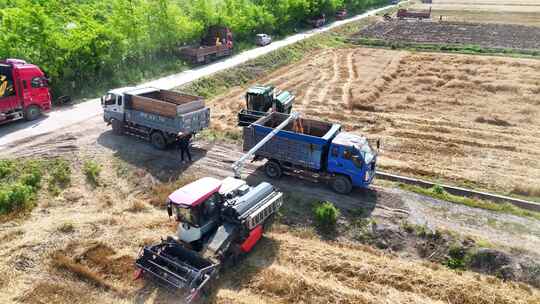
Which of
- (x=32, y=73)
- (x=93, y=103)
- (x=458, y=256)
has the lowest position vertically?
(x=458, y=256)

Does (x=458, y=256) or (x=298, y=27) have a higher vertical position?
(x=298, y=27)

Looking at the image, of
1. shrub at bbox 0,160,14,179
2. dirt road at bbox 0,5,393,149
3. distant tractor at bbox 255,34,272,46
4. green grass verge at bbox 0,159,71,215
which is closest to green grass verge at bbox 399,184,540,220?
green grass verge at bbox 0,159,71,215

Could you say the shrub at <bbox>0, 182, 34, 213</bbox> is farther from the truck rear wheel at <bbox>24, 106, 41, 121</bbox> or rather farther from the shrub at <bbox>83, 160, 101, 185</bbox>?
the truck rear wheel at <bbox>24, 106, 41, 121</bbox>

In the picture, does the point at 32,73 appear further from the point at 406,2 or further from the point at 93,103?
the point at 406,2

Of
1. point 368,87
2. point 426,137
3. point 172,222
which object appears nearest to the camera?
point 172,222

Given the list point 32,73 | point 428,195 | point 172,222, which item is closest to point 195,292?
point 172,222

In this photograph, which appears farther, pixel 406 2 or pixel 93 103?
pixel 406 2

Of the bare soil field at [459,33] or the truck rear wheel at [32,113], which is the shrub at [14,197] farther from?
the bare soil field at [459,33]

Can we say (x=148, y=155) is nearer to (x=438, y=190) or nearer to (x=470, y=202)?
(x=438, y=190)

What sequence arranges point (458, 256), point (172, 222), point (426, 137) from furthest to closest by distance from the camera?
point (426, 137) → point (172, 222) → point (458, 256)
